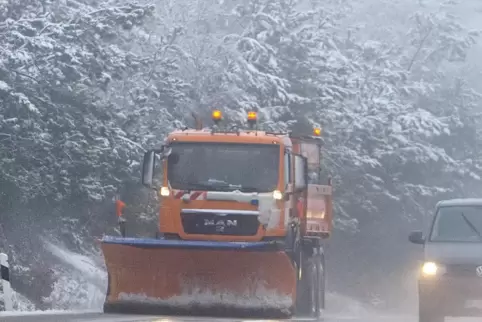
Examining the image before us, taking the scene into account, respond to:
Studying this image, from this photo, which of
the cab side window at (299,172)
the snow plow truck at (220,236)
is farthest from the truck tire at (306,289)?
the cab side window at (299,172)

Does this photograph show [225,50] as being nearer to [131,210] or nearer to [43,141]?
[131,210]

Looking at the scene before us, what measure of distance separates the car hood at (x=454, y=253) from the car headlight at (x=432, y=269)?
0.06 metres

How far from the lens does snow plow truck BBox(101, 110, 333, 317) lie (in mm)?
14656

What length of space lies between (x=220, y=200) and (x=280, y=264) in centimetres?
147

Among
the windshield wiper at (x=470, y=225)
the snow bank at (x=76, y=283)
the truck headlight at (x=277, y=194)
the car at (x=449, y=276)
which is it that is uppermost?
the truck headlight at (x=277, y=194)

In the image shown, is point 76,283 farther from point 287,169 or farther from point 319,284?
point 287,169

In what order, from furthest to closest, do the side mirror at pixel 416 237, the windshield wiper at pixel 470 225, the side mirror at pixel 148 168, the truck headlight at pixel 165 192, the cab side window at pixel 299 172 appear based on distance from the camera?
the cab side window at pixel 299 172 → the truck headlight at pixel 165 192 → the side mirror at pixel 148 168 → the windshield wiper at pixel 470 225 → the side mirror at pixel 416 237

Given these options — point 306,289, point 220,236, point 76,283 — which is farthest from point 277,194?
point 76,283

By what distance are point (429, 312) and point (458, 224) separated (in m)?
1.48

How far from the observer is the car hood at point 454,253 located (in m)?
13.9

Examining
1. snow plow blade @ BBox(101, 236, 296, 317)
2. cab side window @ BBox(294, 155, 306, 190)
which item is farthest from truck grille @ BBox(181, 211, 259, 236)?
snow plow blade @ BBox(101, 236, 296, 317)

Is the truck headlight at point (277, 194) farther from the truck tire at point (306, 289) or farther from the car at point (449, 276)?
the car at point (449, 276)

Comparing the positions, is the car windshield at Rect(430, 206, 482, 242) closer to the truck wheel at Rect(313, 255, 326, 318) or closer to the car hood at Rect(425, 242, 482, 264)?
the car hood at Rect(425, 242, 482, 264)

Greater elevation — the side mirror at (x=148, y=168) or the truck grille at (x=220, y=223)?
the side mirror at (x=148, y=168)
